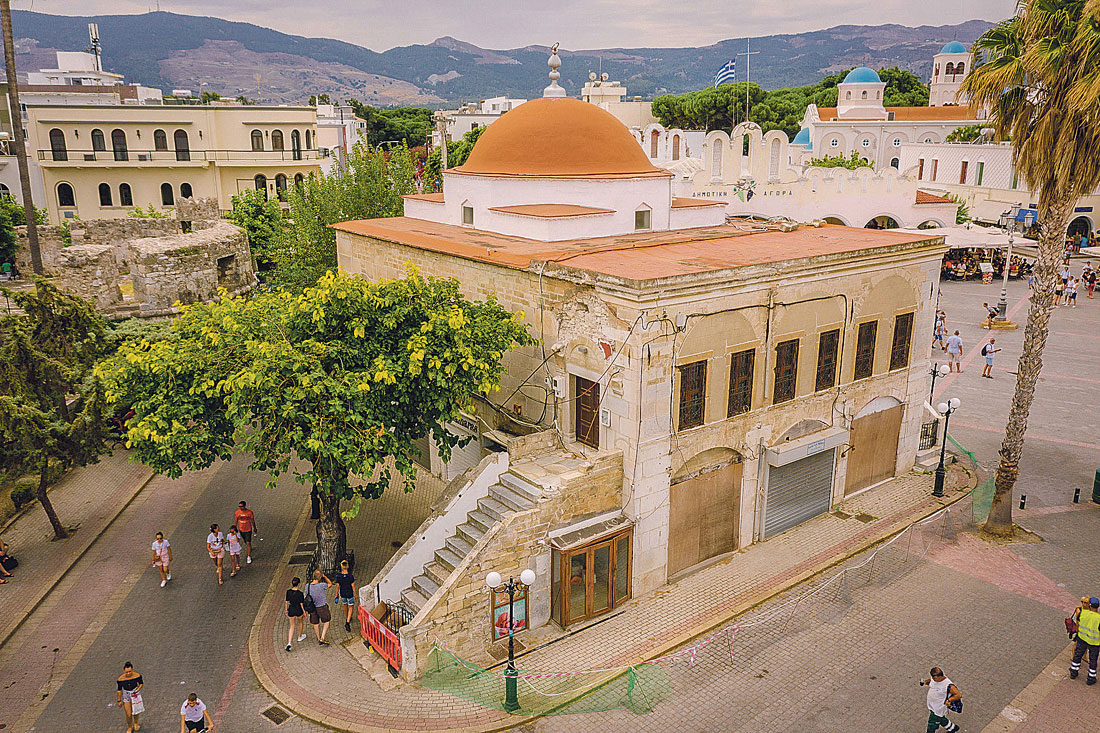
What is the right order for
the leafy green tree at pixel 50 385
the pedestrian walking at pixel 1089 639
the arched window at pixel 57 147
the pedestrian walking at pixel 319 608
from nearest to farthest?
the pedestrian walking at pixel 1089 639
the pedestrian walking at pixel 319 608
the leafy green tree at pixel 50 385
the arched window at pixel 57 147

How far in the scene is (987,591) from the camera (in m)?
14.7

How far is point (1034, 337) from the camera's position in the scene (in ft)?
51.3

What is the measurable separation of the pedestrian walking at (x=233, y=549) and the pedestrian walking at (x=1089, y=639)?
50.1 feet

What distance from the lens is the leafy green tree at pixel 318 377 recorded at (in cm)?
1241

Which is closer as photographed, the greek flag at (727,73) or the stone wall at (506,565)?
the stone wall at (506,565)

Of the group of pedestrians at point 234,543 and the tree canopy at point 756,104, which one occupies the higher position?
the tree canopy at point 756,104

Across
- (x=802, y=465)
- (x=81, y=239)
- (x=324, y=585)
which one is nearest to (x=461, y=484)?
(x=324, y=585)

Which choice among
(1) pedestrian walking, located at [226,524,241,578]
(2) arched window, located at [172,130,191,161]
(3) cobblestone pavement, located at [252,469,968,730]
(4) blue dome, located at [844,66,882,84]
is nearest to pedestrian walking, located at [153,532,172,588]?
(1) pedestrian walking, located at [226,524,241,578]

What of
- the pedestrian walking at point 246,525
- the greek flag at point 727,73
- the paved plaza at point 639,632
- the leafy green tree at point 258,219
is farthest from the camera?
the greek flag at point 727,73

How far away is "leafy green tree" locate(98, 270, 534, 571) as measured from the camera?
1241cm

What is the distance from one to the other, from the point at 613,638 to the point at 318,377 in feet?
22.5

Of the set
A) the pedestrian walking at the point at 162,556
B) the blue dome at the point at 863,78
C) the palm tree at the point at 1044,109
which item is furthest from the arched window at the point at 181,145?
the blue dome at the point at 863,78

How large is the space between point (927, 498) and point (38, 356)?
68.5 ft

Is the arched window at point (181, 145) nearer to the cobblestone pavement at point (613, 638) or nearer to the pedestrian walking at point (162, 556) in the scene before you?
the pedestrian walking at point (162, 556)
